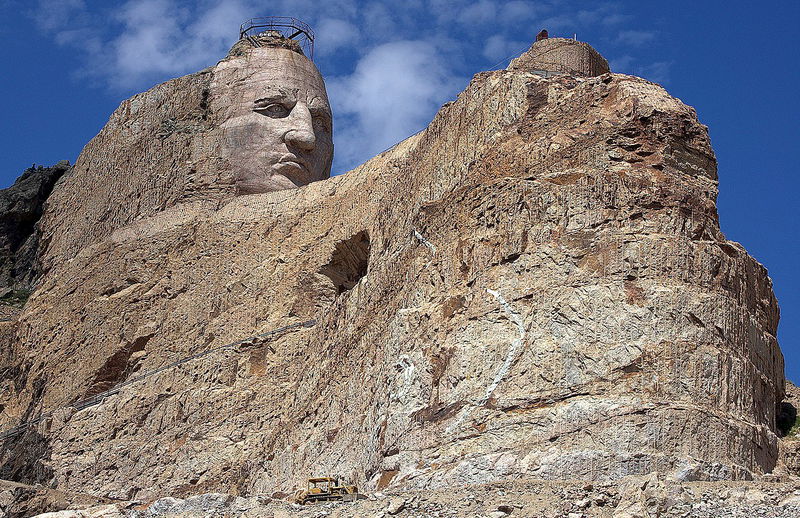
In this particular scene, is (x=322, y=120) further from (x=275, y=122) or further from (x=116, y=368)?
(x=116, y=368)

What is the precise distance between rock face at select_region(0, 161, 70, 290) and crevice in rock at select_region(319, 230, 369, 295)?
14699mm

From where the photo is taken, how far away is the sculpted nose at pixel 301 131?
3831 centimetres

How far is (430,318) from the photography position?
1024 inches

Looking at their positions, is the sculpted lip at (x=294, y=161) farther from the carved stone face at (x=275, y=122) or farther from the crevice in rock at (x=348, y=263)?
the crevice in rock at (x=348, y=263)

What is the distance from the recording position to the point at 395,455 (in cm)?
2439

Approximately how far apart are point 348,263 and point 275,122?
6040 mm

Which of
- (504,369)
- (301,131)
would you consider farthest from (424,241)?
(301,131)

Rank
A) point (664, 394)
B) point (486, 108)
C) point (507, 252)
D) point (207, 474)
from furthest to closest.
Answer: point (207, 474) < point (486, 108) < point (507, 252) < point (664, 394)

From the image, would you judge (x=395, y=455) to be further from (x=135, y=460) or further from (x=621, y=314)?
(x=135, y=460)

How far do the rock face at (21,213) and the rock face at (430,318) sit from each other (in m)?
7.05

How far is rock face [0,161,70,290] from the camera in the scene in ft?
152

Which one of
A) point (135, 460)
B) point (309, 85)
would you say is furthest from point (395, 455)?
point (309, 85)

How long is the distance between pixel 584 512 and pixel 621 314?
11.8ft

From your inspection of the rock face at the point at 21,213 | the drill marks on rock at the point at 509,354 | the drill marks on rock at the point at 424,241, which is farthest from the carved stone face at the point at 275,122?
the drill marks on rock at the point at 509,354
